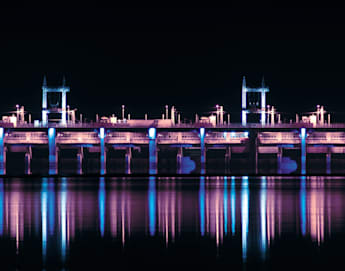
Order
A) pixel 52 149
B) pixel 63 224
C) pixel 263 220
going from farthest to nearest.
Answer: pixel 52 149, pixel 263 220, pixel 63 224

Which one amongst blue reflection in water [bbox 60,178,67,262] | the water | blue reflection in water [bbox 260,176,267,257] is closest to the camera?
the water

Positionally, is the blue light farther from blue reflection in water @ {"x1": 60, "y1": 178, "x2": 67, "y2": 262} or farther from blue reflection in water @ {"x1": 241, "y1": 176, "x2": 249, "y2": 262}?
blue reflection in water @ {"x1": 60, "y1": 178, "x2": 67, "y2": 262}

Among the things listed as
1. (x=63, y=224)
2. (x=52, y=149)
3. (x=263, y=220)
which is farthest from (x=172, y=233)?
→ (x=52, y=149)

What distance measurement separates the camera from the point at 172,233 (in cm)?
2536

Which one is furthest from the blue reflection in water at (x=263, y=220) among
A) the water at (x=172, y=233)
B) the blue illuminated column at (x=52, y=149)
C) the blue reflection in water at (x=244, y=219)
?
the blue illuminated column at (x=52, y=149)

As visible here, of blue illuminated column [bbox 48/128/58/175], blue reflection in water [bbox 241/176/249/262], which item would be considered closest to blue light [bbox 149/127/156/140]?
blue illuminated column [bbox 48/128/58/175]

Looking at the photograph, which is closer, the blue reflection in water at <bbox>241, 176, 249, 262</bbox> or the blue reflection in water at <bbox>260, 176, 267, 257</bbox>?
the blue reflection in water at <bbox>241, 176, 249, 262</bbox>

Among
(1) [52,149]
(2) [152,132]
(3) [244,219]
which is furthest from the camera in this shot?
(2) [152,132]

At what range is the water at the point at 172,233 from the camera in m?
19.8

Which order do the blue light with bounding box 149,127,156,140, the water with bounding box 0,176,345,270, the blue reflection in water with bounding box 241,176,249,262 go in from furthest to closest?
the blue light with bounding box 149,127,156,140
the blue reflection in water with bounding box 241,176,249,262
the water with bounding box 0,176,345,270

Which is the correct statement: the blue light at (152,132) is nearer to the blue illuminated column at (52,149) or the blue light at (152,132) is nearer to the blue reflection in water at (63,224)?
the blue illuminated column at (52,149)

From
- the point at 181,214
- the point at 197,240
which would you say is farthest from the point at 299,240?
the point at 181,214

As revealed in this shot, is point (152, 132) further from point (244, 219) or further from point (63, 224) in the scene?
point (63, 224)

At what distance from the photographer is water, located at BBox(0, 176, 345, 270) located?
19797 mm
